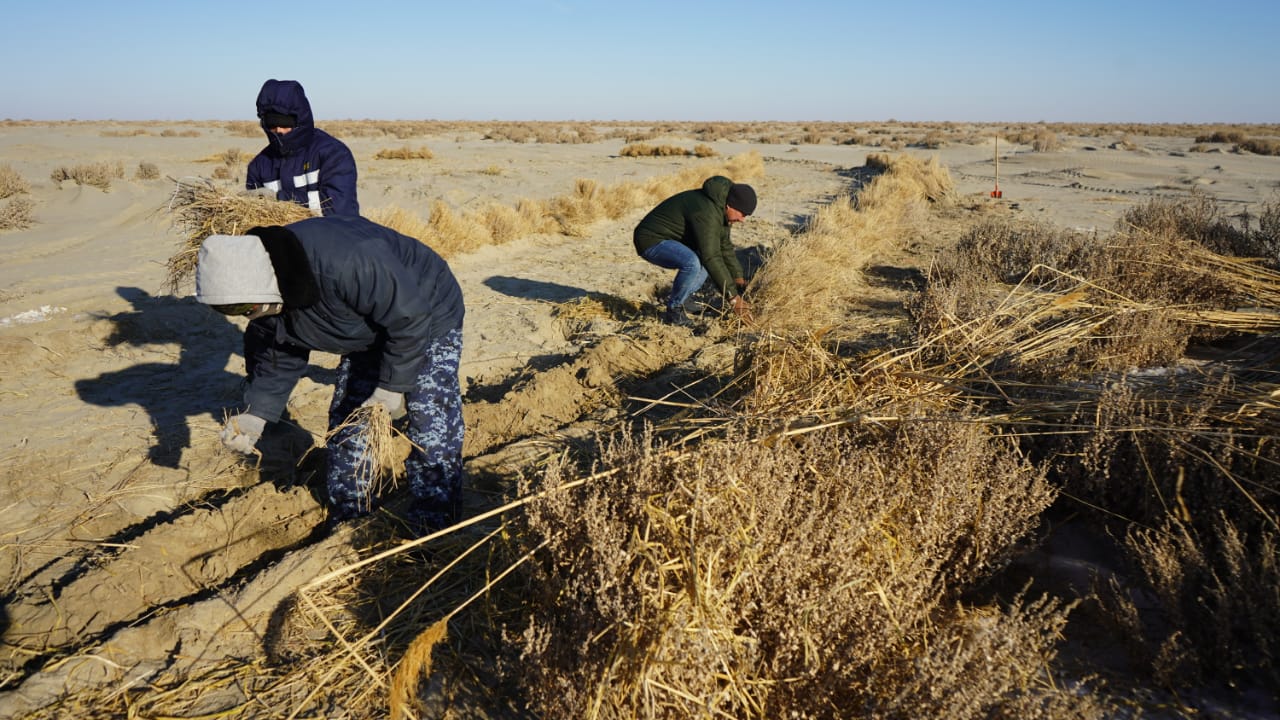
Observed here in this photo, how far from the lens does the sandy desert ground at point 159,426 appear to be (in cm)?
228

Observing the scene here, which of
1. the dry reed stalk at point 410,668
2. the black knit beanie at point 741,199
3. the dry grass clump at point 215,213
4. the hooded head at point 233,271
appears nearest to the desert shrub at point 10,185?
the dry grass clump at point 215,213

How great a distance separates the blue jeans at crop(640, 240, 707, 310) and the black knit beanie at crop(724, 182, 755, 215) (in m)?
0.58

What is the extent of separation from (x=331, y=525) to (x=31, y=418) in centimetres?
254

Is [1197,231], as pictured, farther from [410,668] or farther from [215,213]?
[215,213]

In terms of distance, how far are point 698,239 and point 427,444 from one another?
3.31m

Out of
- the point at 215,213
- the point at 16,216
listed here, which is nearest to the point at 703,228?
the point at 215,213

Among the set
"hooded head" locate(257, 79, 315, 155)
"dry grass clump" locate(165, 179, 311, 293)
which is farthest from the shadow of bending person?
"hooded head" locate(257, 79, 315, 155)

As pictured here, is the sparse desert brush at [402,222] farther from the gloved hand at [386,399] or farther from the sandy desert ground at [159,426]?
the gloved hand at [386,399]

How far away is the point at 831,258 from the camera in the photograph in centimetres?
738

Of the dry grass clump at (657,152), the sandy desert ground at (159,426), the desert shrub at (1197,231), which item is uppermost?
the dry grass clump at (657,152)

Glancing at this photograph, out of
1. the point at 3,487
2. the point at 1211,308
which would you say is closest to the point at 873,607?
the point at 3,487

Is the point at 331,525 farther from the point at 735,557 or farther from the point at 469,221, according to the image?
the point at 469,221

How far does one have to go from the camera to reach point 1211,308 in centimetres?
453

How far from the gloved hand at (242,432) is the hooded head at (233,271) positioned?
2.38 feet
